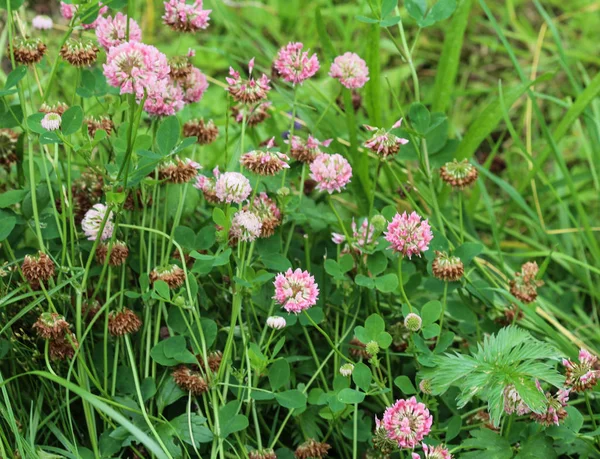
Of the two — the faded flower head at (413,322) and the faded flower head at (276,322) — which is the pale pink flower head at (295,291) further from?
the faded flower head at (413,322)

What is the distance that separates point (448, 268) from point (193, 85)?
56 cm

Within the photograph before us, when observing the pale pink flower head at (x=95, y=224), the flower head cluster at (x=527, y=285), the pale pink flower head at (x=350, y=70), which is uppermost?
the pale pink flower head at (x=350, y=70)

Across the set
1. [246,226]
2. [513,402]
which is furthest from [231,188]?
[513,402]

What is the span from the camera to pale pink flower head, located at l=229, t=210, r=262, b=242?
1.24m

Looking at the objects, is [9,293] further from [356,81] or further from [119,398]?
[356,81]

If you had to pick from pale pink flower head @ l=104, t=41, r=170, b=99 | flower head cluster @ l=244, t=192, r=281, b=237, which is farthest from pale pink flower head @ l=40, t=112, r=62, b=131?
flower head cluster @ l=244, t=192, r=281, b=237

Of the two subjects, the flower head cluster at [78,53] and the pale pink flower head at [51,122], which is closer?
the pale pink flower head at [51,122]

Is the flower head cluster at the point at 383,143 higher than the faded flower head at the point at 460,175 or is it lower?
higher

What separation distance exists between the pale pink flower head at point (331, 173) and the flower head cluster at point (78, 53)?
0.42 meters

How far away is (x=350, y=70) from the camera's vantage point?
148 centimetres

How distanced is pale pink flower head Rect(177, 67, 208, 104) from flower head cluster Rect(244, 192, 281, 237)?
0.74 feet

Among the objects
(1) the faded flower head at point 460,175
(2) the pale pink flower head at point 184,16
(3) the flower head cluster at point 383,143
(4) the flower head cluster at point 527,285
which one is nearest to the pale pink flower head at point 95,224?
(2) the pale pink flower head at point 184,16

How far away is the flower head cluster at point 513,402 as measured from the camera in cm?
112

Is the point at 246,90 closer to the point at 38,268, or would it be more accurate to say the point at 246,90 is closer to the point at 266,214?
the point at 266,214
